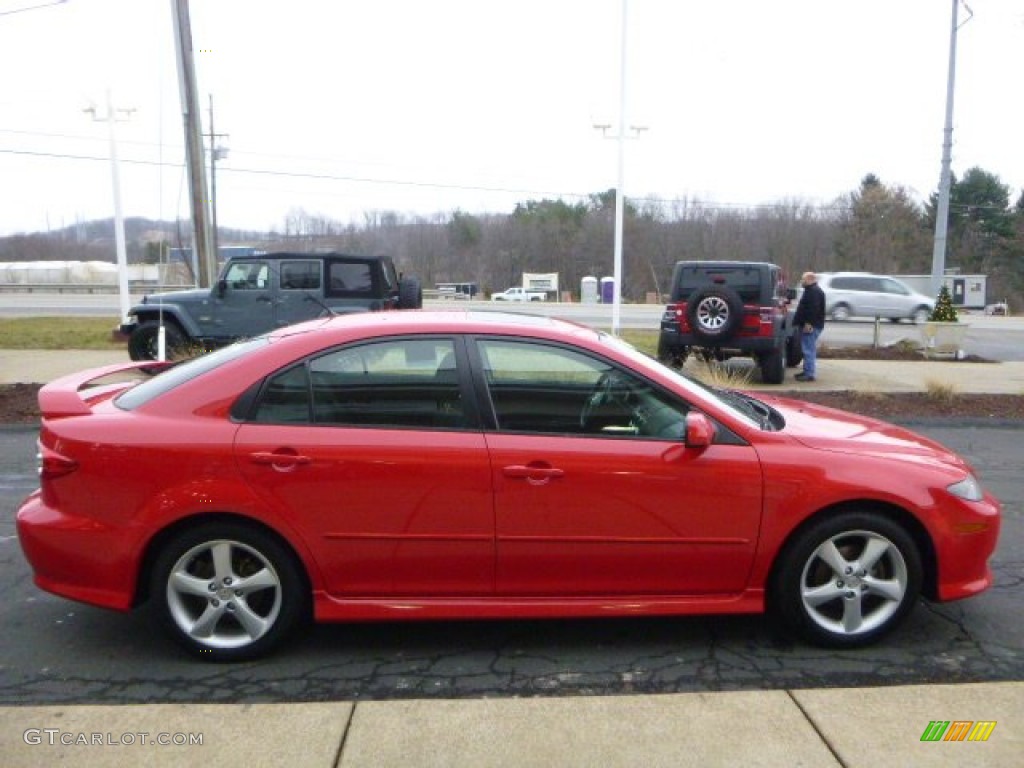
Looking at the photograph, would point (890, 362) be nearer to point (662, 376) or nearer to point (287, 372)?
point (662, 376)

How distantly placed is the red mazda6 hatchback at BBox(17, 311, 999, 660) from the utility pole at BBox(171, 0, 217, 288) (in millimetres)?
13433

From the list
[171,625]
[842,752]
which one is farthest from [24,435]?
[842,752]

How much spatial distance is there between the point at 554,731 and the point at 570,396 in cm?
140

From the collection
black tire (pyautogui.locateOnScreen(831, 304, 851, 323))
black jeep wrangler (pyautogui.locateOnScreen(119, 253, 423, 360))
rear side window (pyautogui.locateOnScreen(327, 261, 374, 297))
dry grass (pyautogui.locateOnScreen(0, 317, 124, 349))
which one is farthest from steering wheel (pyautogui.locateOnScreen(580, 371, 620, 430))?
black tire (pyautogui.locateOnScreen(831, 304, 851, 323))

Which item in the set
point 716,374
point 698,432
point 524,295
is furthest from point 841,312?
point 524,295

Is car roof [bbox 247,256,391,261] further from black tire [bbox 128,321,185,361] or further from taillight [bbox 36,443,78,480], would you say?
taillight [bbox 36,443,78,480]

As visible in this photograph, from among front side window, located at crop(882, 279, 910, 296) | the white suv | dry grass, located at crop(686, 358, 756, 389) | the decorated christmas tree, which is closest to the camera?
dry grass, located at crop(686, 358, 756, 389)

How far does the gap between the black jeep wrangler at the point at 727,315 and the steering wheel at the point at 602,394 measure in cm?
820

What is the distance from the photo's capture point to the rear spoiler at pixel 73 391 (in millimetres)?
3545

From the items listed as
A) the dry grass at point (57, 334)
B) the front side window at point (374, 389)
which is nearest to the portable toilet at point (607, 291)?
the dry grass at point (57, 334)

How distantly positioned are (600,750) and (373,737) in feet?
2.58

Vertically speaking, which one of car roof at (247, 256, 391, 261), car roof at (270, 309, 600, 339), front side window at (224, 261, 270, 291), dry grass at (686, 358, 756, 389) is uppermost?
car roof at (247, 256, 391, 261)

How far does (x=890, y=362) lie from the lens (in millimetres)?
15133

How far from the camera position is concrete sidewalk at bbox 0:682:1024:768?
2.70 m
